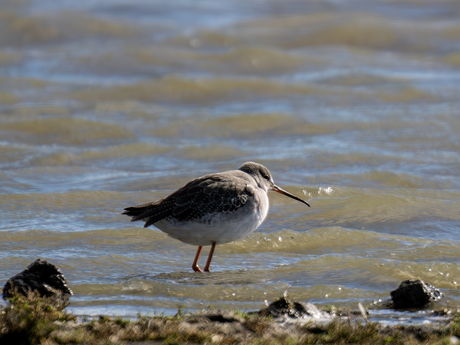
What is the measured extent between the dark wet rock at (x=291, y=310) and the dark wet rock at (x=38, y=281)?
1.87 metres

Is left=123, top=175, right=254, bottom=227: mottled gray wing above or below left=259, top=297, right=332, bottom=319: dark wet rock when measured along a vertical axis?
above

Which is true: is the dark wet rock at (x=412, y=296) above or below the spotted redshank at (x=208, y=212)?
below

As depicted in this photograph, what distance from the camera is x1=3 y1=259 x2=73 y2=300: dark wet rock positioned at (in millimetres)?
5898

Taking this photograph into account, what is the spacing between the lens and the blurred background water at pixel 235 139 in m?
7.23

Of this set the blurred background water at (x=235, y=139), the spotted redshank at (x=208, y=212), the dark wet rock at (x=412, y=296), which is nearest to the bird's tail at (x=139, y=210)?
the spotted redshank at (x=208, y=212)

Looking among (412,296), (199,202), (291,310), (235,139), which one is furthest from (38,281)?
(235,139)

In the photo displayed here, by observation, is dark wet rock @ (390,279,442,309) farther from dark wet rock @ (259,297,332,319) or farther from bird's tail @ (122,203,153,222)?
bird's tail @ (122,203,153,222)

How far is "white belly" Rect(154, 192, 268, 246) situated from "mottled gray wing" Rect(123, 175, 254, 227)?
56 millimetres

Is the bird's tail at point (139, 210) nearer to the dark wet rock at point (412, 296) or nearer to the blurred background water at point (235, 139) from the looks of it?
the blurred background water at point (235, 139)

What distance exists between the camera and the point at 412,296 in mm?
5895

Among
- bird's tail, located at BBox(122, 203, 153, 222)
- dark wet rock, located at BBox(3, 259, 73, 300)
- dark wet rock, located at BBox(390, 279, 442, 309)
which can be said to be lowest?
dark wet rock, located at BBox(390, 279, 442, 309)

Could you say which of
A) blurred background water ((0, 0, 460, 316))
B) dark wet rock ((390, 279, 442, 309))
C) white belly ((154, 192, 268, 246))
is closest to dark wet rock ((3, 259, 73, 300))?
blurred background water ((0, 0, 460, 316))

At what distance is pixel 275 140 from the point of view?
14203 millimetres

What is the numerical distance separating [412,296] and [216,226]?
6.91 ft
